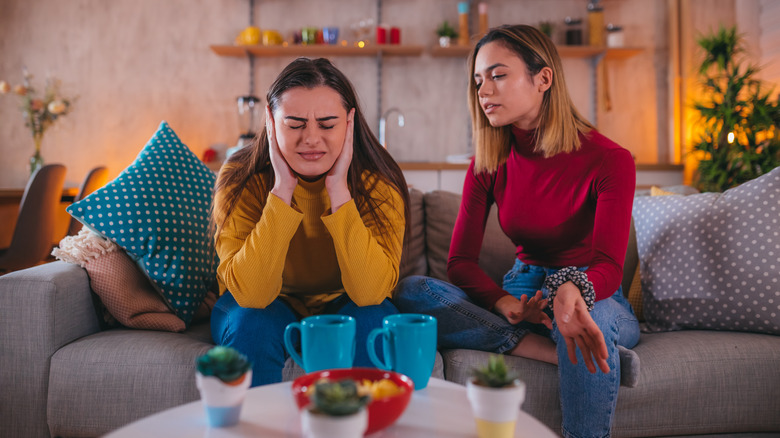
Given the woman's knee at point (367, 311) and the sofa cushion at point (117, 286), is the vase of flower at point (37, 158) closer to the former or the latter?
the sofa cushion at point (117, 286)

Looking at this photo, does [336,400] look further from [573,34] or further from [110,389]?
[573,34]

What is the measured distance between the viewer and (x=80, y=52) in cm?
414

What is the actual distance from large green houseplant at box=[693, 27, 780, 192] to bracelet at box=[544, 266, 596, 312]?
8.91ft

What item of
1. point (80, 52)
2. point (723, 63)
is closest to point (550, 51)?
point (723, 63)

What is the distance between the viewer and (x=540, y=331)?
1.36 metres

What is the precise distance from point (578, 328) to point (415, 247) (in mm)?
837

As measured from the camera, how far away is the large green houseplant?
129 inches

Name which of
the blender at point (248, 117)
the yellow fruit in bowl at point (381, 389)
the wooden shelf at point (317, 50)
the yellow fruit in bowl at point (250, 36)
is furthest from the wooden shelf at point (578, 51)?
the yellow fruit in bowl at point (381, 389)

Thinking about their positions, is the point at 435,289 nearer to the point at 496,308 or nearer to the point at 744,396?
the point at 496,308

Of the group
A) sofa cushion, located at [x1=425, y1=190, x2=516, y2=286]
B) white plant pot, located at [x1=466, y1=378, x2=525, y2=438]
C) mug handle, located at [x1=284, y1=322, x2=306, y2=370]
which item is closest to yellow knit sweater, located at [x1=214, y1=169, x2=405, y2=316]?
mug handle, located at [x1=284, y1=322, x2=306, y2=370]

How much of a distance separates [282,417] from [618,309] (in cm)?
91

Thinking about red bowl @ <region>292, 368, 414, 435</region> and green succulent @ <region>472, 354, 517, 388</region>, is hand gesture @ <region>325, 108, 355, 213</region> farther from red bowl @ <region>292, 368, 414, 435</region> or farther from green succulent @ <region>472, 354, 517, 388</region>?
green succulent @ <region>472, 354, 517, 388</region>

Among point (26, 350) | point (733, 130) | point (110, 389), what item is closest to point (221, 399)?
point (110, 389)

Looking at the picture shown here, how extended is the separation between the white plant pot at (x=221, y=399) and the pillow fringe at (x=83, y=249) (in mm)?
907
